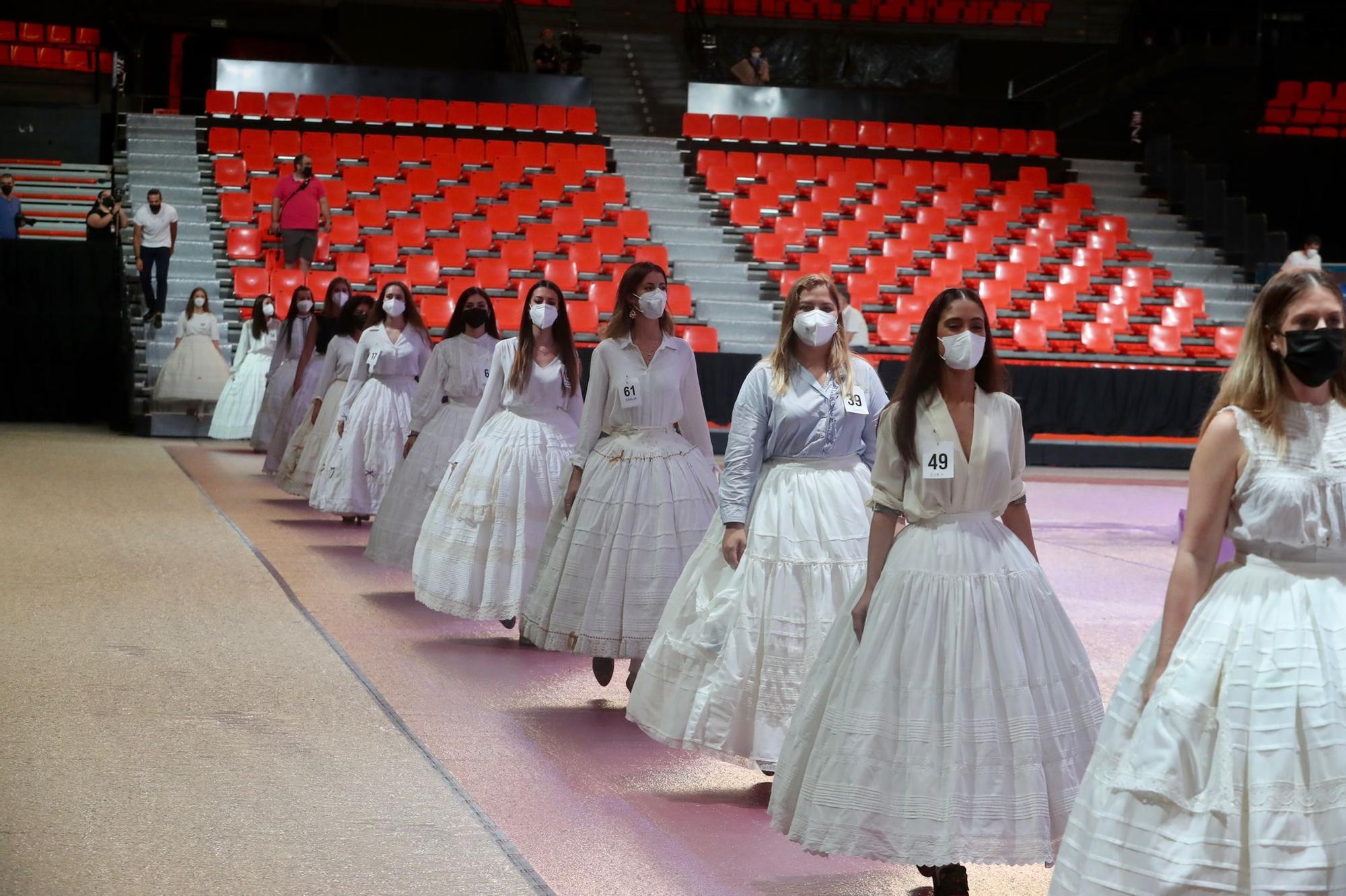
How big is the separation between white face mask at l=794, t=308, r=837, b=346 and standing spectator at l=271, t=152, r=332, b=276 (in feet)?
49.9

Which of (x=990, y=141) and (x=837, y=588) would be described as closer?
(x=837, y=588)

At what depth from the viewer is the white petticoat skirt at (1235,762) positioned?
290 cm

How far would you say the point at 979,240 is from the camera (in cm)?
2303

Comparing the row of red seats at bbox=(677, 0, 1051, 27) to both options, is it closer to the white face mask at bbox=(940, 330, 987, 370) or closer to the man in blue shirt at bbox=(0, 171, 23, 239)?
the man in blue shirt at bbox=(0, 171, 23, 239)

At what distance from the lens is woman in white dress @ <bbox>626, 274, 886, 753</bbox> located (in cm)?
491

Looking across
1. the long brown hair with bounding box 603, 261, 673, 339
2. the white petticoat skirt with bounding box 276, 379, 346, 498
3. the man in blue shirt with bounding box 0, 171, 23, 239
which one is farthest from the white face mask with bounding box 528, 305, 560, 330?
the man in blue shirt with bounding box 0, 171, 23, 239

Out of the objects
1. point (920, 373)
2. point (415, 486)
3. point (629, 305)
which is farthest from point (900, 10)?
point (920, 373)

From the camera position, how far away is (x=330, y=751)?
215 inches

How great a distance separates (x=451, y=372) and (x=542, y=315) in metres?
1.81

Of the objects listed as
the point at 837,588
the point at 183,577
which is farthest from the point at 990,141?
the point at 837,588

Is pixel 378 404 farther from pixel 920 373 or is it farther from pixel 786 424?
pixel 920 373

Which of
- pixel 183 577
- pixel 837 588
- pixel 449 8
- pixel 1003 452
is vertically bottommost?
pixel 183 577

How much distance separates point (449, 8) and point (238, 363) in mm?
11060

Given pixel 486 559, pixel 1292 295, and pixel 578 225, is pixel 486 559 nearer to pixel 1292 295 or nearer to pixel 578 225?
pixel 1292 295
